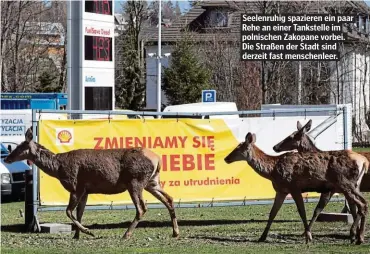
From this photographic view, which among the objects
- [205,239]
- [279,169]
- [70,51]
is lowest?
[205,239]

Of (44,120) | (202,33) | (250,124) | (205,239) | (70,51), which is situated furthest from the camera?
(202,33)

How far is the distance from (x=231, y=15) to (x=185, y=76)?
6.02 meters

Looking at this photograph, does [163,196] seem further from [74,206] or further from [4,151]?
[4,151]

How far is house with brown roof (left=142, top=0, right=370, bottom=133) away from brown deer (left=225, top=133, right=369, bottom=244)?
2855 cm

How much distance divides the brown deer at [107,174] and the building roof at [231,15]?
1137 inches

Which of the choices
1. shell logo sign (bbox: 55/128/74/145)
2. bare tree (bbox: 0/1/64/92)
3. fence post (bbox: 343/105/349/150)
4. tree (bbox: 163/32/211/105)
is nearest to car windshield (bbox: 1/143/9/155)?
shell logo sign (bbox: 55/128/74/145)

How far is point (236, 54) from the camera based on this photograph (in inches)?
2026

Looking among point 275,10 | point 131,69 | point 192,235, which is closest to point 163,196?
point 192,235

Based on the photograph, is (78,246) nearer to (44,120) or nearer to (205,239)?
(205,239)

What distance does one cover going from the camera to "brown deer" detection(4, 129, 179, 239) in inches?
596

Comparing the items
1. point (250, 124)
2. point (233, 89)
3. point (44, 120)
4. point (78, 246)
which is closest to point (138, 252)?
point (78, 246)

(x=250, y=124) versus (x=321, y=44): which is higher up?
(x=321, y=44)

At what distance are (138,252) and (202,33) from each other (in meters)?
48.6

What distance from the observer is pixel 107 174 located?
15172 mm
